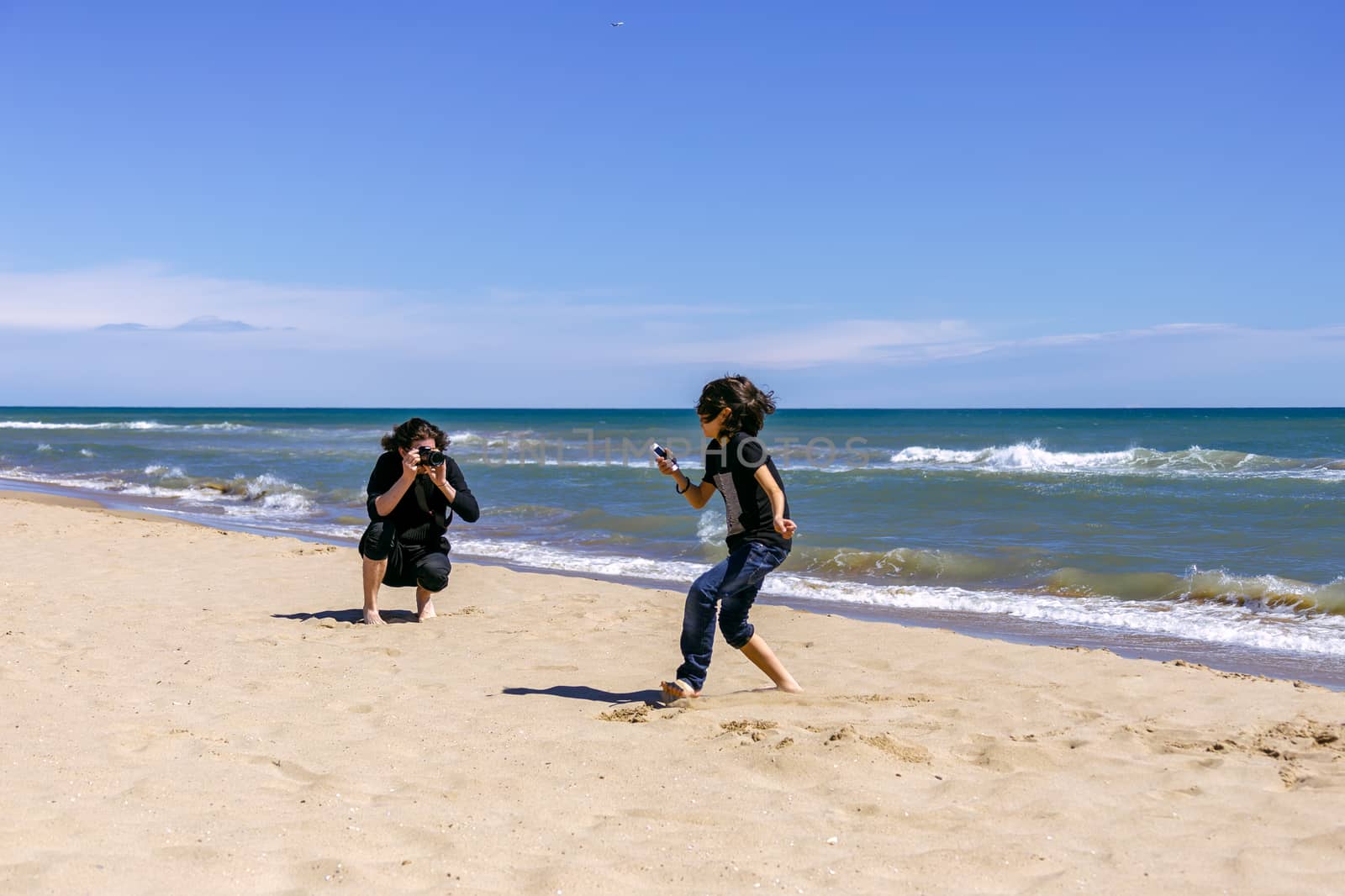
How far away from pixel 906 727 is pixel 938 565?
6328 mm

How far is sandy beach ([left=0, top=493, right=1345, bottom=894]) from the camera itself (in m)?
2.96

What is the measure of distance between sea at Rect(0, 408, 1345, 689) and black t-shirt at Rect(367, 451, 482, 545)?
164 centimetres

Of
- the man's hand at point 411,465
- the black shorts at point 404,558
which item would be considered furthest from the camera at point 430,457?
the black shorts at point 404,558

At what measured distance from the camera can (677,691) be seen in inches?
197

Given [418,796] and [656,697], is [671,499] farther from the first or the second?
[418,796]

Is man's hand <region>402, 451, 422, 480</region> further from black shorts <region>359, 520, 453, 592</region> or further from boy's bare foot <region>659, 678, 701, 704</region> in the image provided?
boy's bare foot <region>659, 678, 701, 704</region>

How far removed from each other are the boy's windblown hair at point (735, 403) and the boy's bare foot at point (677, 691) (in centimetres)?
127

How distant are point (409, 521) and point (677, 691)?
2.84 metres

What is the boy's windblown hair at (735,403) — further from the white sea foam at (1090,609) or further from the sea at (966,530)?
the white sea foam at (1090,609)

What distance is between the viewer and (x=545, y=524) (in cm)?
1460

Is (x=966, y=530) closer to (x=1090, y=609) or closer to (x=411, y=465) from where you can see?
(x=1090, y=609)

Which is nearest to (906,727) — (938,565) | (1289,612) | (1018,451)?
(1289,612)

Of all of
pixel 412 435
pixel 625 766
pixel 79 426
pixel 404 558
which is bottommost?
pixel 625 766

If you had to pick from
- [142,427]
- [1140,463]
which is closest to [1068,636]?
[1140,463]
